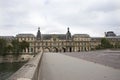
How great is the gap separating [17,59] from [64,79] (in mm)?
160357

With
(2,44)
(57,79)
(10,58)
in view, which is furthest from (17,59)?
(57,79)

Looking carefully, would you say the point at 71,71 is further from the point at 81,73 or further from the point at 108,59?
the point at 108,59

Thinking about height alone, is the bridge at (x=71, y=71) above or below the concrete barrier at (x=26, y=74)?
below

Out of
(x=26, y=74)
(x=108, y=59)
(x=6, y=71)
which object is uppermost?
(x=26, y=74)

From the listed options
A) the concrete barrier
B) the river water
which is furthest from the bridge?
the river water

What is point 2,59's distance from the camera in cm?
16350

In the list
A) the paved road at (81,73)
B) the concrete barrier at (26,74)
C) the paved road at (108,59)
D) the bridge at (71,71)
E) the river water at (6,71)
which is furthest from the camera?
the river water at (6,71)

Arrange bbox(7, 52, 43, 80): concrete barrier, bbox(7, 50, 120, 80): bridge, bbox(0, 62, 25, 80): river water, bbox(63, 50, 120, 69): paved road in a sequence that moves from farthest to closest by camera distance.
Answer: bbox(0, 62, 25, 80): river water < bbox(63, 50, 120, 69): paved road < bbox(7, 50, 120, 80): bridge < bbox(7, 52, 43, 80): concrete barrier

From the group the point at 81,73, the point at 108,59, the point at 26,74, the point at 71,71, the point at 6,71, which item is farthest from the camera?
the point at 6,71

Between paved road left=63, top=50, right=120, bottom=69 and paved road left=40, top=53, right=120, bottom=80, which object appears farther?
paved road left=63, top=50, right=120, bottom=69

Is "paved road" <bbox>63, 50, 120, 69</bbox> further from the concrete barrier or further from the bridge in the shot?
the concrete barrier

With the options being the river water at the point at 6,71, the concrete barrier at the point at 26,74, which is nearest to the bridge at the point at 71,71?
the concrete barrier at the point at 26,74

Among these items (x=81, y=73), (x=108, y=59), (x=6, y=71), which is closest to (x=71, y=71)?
(x=81, y=73)

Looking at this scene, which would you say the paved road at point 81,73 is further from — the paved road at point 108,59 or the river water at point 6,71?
the river water at point 6,71
